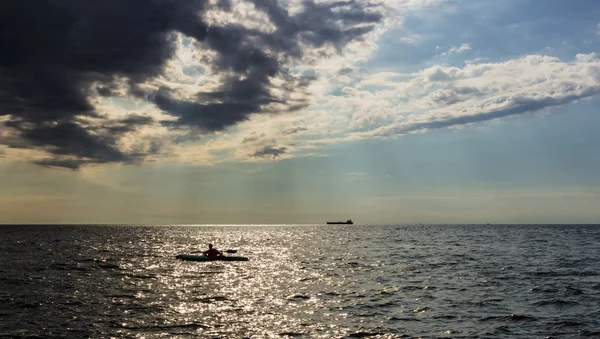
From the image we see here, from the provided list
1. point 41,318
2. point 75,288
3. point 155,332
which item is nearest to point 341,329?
point 155,332

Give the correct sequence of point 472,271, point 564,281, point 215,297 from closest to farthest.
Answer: point 215,297, point 564,281, point 472,271

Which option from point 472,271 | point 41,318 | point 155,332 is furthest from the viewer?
point 472,271

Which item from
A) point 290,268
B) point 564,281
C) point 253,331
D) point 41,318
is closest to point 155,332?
point 253,331

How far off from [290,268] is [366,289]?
20.5 meters

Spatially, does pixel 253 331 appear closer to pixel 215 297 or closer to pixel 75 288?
pixel 215 297

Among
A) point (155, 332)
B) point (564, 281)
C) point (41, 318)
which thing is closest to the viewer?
point (155, 332)

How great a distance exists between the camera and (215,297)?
124 ft

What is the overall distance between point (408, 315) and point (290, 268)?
31034mm

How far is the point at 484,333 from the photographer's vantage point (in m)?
26.8

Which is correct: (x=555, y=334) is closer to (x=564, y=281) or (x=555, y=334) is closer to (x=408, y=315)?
(x=408, y=315)

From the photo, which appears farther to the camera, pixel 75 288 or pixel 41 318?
pixel 75 288

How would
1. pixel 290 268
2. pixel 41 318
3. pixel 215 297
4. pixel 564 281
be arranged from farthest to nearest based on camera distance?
pixel 290 268 → pixel 564 281 → pixel 215 297 → pixel 41 318

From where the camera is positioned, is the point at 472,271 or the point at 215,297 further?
the point at 472,271

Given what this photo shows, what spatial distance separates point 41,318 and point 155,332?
30.8ft
